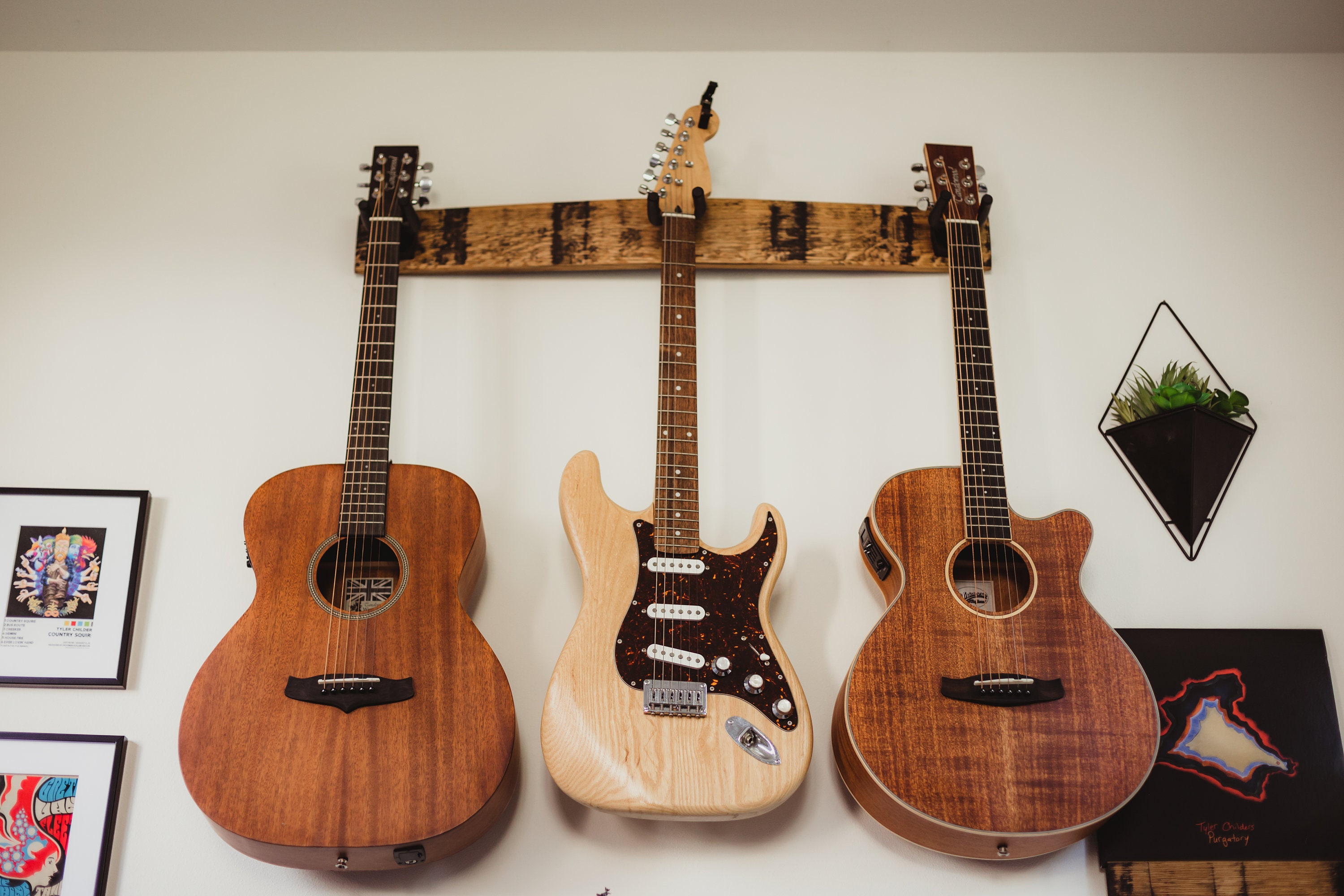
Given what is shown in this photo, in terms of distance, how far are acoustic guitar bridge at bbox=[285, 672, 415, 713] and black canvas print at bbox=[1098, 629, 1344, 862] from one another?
1334 millimetres

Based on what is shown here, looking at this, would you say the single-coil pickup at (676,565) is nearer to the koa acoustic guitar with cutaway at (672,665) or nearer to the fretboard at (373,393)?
the koa acoustic guitar with cutaway at (672,665)

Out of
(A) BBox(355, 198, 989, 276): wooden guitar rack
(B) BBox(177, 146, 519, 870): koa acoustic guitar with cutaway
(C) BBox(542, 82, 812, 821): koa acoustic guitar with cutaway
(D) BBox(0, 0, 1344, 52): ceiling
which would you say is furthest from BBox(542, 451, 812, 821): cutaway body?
(D) BBox(0, 0, 1344, 52): ceiling

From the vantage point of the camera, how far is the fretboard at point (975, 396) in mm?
1501

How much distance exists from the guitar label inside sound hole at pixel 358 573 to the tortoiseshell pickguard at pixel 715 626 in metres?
0.44

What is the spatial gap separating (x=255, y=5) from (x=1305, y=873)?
2911 mm

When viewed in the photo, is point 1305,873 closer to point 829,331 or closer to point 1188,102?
point 829,331

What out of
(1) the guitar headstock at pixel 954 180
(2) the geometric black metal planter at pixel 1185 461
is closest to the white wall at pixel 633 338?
(2) the geometric black metal planter at pixel 1185 461

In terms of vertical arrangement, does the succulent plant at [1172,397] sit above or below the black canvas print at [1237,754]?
above

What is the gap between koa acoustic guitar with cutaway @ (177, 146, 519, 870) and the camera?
50.9 inches

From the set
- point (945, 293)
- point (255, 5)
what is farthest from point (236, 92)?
point (945, 293)

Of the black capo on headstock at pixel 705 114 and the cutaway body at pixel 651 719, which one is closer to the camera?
the cutaway body at pixel 651 719

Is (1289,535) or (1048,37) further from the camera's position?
(1048,37)

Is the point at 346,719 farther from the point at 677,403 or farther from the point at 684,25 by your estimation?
the point at 684,25

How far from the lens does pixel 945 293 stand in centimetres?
186
